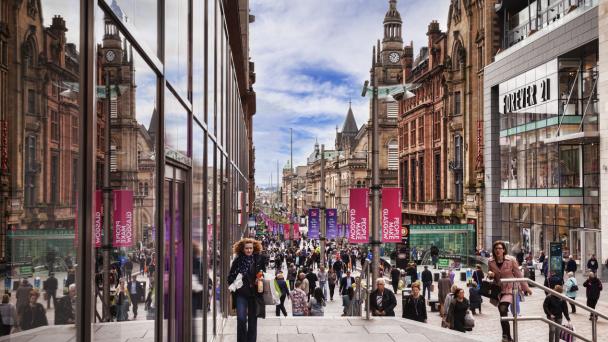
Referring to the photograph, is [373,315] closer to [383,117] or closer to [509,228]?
[509,228]

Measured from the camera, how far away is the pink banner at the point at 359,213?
1769 cm

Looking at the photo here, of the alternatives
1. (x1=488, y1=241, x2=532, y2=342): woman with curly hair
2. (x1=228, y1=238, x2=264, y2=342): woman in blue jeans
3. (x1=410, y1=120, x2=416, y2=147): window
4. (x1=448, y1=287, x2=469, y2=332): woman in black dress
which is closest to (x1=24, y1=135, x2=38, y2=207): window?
(x1=228, y1=238, x2=264, y2=342): woman in blue jeans

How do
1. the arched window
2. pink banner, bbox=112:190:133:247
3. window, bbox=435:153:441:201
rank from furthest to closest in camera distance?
the arched window → window, bbox=435:153:441:201 → pink banner, bbox=112:190:133:247

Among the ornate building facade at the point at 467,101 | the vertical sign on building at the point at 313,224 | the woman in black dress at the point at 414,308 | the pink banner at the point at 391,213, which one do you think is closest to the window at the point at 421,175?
the ornate building facade at the point at 467,101

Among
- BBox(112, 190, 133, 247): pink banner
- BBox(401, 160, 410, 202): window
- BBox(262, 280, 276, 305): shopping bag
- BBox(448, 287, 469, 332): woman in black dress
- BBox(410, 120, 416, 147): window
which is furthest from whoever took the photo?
BBox(401, 160, 410, 202): window

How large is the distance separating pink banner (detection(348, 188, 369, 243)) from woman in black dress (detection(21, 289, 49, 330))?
1571 cm

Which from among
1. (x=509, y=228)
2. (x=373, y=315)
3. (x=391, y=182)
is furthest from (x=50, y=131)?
(x=391, y=182)

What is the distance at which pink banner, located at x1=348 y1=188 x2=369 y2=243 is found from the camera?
1769 centimetres

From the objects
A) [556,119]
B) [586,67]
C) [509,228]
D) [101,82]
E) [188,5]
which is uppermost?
[586,67]

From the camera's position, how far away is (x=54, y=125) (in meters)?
2.11

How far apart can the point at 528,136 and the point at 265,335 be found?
33.8m

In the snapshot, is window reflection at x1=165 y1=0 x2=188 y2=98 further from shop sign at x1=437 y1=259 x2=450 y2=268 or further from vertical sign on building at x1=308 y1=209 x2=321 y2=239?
vertical sign on building at x1=308 y1=209 x2=321 y2=239

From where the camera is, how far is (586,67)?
113 feet

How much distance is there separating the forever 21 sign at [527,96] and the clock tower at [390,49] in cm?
5257
